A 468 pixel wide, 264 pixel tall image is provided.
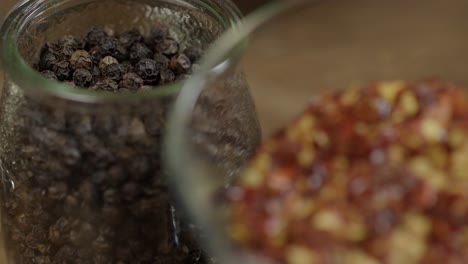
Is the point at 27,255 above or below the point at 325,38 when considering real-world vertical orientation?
below

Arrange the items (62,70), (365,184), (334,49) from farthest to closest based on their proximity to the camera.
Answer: (62,70)
(334,49)
(365,184)

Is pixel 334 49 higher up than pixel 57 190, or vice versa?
pixel 334 49

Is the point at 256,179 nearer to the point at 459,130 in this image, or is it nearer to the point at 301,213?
the point at 301,213

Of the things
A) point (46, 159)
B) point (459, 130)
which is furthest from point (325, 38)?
point (46, 159)

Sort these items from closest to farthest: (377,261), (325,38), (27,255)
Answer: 1. (377,261)
2. (325,38)
3. (27,255)

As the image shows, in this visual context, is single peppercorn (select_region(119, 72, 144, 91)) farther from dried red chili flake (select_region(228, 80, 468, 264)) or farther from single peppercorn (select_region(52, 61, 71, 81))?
dried red chili flake (select_region(228, 80, 468, 264))

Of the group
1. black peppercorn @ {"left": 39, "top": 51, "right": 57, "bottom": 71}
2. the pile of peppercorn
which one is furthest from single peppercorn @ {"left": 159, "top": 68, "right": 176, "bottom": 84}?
black peppercorn @ {"left": 39, "top": 51, "right": 57, "bottom": 71}

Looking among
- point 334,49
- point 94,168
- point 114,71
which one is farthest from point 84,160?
point 334,49

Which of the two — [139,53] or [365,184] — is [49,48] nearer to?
[139,53]
